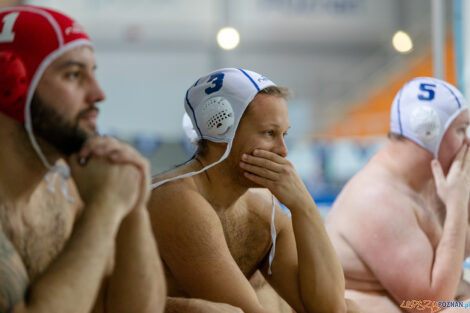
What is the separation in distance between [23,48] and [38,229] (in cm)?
47

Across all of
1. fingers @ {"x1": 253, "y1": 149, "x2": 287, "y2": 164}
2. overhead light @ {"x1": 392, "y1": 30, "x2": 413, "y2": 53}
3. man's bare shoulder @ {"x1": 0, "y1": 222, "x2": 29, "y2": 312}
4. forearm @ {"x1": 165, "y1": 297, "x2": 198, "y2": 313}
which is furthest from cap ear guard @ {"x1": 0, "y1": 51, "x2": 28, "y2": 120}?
overhead light @ {"x1": 392, "y1": 30, "x2": 413, "y2": 53}

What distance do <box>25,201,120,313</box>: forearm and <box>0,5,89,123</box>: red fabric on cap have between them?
0.36m

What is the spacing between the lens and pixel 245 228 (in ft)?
7.52

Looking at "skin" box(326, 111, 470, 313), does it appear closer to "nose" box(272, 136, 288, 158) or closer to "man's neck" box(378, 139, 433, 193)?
"man's neck" box(378, 139, 433, 193)

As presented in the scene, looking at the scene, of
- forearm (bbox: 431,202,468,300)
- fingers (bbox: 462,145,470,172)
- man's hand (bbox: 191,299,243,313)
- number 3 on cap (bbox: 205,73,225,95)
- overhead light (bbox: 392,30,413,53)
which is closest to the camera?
man's hand (bbox: 191,299,243,313)

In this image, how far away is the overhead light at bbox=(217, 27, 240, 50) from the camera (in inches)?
500

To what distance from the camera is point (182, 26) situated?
1255cm

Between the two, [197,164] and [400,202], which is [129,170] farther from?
[400,202]

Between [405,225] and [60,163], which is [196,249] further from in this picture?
[405,225]

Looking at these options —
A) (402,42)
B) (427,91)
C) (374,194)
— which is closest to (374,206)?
(374,194)

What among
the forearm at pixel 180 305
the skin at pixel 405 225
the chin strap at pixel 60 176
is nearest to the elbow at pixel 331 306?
the forearm at pixel 180 305

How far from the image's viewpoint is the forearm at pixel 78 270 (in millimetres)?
1290

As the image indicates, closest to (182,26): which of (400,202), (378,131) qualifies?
(378,131)

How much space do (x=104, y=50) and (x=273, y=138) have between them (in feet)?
34.7
